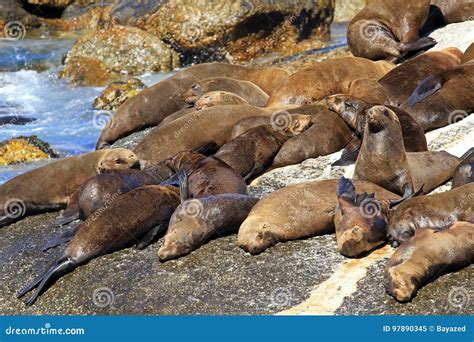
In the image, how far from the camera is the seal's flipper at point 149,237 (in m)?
8.20

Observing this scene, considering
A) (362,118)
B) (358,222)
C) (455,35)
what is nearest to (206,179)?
(362,118)

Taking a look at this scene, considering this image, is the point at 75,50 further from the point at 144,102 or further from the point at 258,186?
the point at 258,186

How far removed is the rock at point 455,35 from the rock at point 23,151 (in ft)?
18.8

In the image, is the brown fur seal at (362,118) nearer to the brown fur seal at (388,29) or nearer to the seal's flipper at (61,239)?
the seal's flipper at (61,239)

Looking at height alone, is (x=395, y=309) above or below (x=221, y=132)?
above

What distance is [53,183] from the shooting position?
10.2 metres

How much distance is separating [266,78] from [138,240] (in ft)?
17.5

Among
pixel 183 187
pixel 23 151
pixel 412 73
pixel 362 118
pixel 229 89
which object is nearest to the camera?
pixel 183 187

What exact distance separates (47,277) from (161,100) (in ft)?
17.9

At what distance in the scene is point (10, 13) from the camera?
24.2 m

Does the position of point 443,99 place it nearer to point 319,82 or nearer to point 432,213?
point 319,82

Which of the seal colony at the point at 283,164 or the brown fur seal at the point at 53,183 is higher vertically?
the seal colony at the point at 283,164

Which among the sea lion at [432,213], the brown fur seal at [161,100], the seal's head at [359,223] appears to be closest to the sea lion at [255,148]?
the seal's head at [359,223]

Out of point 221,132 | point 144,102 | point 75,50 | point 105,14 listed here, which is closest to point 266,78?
point 144,102
